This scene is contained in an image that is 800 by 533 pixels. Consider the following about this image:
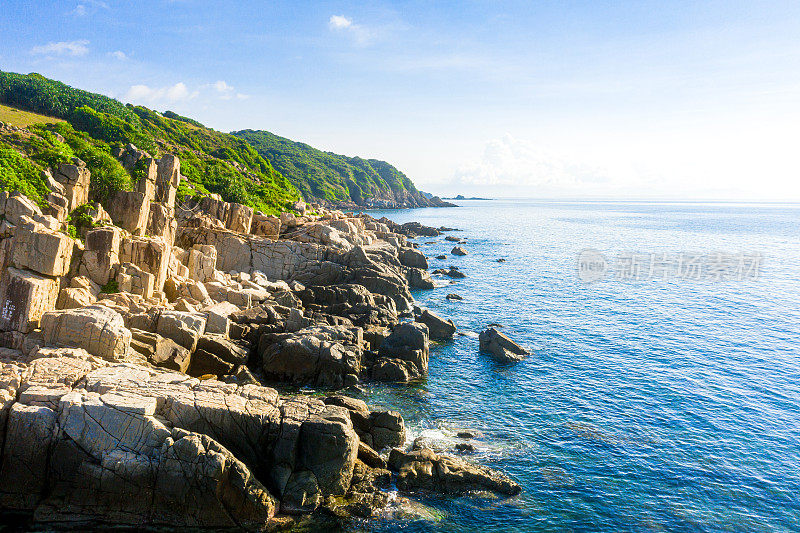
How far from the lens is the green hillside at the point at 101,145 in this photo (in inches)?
1781

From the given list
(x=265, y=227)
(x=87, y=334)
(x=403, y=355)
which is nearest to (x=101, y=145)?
(x=265, y=227)

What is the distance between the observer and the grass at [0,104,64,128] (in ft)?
215

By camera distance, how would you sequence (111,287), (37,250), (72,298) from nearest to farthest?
1. (37,250)
2. (72,298)
3. (111,287)

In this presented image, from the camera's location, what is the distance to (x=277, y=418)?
22.5 m

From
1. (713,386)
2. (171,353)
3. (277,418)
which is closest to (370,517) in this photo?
(277,418)

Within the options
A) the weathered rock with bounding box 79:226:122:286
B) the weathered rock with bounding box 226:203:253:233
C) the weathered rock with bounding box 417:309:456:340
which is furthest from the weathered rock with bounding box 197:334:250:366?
the weathered rock with bounding box 226:203:253:233

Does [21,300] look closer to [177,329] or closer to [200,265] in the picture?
[177,329]

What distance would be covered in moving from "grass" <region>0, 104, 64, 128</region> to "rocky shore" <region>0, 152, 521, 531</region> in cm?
3124

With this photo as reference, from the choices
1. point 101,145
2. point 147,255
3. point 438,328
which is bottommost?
point 438,328

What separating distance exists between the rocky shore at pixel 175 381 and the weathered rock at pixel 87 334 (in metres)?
0.07

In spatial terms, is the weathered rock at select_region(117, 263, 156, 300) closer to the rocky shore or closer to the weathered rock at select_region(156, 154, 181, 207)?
the rocky shore

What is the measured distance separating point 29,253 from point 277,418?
19905mm

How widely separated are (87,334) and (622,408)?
32.7 metres

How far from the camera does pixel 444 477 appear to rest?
914 inches
